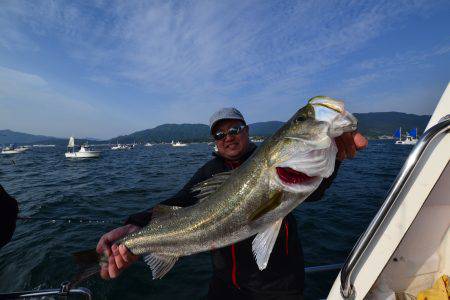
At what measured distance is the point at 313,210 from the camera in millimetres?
13305

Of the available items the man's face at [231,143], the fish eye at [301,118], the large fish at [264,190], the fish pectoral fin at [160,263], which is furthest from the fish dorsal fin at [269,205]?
the man's face at [231,143]

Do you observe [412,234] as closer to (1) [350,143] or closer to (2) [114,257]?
(1) [350,143]

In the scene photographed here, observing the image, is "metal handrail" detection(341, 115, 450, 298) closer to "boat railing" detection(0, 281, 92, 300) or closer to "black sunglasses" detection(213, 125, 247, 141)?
"black sunglasses" detection(213, 125, 247, 141)

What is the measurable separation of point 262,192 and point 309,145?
66 centimetres

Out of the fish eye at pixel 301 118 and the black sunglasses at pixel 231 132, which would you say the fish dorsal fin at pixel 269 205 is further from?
the black sunglasses at pixel 231 132

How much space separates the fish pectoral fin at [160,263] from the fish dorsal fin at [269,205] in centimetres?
135

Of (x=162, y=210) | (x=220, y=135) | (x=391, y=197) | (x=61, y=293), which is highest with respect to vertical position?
(x=220, y=135)

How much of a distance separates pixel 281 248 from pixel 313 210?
419 inches

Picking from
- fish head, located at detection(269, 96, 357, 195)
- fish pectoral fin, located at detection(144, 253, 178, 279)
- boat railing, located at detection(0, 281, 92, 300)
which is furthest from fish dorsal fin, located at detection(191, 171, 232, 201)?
boat railing, located at detection(0, 281, 92, 300)

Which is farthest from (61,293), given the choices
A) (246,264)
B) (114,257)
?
(246,264)

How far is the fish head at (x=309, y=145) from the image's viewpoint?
2375mm

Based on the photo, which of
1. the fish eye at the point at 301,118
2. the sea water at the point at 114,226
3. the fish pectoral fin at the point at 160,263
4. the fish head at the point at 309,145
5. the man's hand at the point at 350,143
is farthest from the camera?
the sea water at the point at 114,226

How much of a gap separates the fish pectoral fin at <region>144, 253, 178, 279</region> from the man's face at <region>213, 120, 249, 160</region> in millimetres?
1789

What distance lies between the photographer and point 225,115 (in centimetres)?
432
